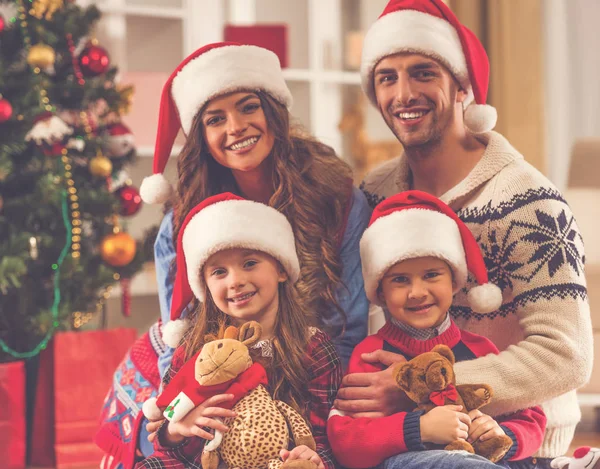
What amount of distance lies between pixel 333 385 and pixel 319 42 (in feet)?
10.4

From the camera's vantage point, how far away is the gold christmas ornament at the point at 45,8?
3092 mm

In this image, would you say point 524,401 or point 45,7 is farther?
point 45,7

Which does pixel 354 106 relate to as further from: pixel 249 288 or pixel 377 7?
pixel 249 288

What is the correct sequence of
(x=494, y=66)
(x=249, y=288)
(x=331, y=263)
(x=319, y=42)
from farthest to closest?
(x=319, y=42), (x=494, y=66), (x=331, y=263), (x=249, y=288)

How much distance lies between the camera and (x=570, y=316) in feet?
6.01

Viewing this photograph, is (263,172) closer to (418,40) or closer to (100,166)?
(418,40)

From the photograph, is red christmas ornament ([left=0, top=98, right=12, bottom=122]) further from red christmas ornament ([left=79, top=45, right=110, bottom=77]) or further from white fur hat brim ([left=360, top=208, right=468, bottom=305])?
white fur hat brim ([left=360, top=208, right=468, bottom=305])

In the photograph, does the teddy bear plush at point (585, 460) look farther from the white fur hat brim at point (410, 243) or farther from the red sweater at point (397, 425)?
the white fur hat brim at point (410, 243)

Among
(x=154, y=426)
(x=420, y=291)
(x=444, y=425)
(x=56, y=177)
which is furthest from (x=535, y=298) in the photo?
(x=56, y=177)

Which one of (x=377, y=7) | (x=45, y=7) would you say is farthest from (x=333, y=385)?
(x=377, y=7)

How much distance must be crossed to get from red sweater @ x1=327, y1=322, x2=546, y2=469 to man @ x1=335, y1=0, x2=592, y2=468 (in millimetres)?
33

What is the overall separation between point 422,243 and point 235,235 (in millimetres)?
380

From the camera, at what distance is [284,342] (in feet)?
5.60

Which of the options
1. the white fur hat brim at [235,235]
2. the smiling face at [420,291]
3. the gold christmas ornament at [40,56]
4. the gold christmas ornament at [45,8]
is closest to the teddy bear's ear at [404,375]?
the smiling face at [420,291]
